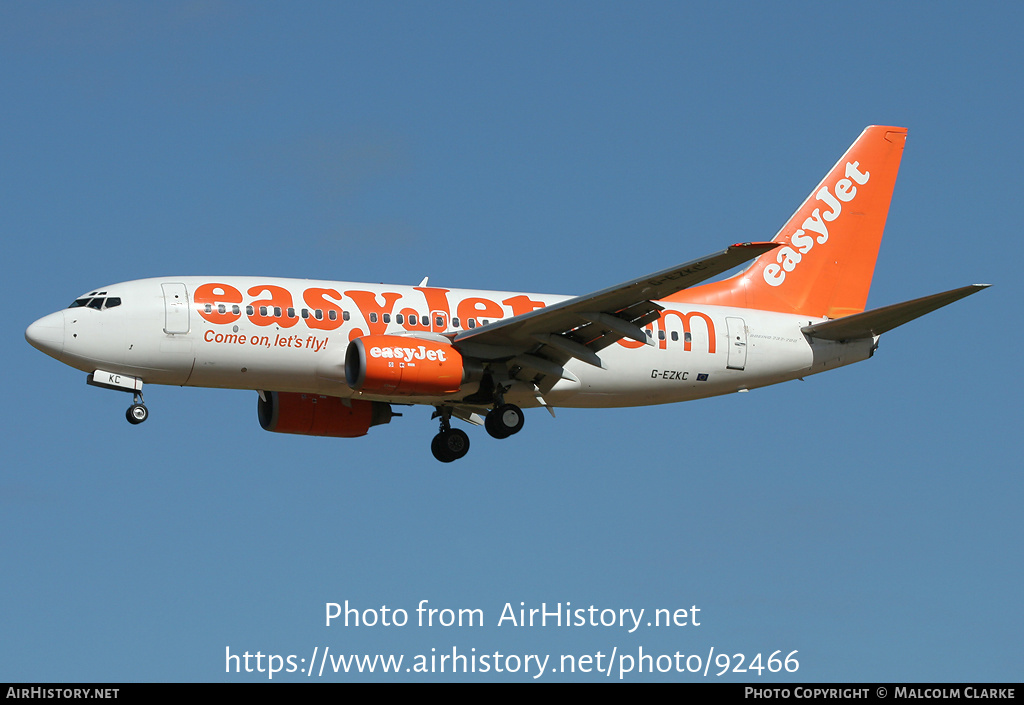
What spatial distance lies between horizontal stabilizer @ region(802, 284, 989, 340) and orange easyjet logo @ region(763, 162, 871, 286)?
96.3 inches

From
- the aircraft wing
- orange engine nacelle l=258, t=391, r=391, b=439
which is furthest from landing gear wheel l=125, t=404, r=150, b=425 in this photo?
the aircraft wing

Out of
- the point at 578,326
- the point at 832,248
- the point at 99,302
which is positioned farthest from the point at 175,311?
the point at 832,248

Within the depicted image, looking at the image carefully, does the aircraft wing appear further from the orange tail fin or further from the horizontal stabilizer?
the horizontal stabilizer

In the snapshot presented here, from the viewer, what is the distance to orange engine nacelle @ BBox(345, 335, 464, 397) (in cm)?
3822

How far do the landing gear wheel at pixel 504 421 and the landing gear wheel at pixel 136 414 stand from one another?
8807 millimetres

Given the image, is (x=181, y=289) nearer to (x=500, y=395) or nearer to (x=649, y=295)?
(x=500, y=395)

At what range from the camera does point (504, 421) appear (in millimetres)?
41062

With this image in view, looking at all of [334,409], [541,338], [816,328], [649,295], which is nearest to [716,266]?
[649,295]

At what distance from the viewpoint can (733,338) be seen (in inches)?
1725

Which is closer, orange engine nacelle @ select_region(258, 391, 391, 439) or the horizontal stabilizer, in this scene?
the horizontal stabilizer

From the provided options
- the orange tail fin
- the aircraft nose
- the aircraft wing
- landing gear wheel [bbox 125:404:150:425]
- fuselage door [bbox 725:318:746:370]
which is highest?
the orange tail fin

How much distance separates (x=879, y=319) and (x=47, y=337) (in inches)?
870

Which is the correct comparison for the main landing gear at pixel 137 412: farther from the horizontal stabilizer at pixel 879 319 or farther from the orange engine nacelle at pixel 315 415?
the horizontal stabilizer at pixel 879 319

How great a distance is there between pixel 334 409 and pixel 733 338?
11345 millimetres
